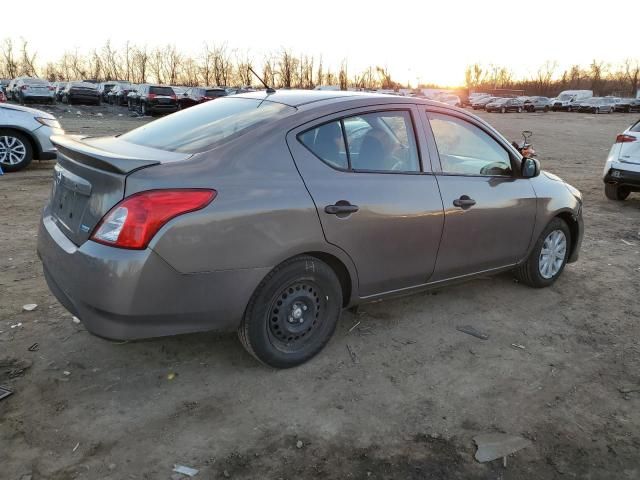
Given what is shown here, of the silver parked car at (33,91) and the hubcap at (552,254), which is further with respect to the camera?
the silver parked car at (33,91)

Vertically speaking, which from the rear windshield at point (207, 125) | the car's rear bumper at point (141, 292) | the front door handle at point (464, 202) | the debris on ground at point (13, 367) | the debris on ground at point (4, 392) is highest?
the rear windshield at point (207, 125)

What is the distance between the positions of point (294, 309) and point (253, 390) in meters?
0.53

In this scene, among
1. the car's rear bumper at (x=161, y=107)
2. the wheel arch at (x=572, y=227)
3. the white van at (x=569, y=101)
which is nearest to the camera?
the wheel arch at (x=572, y=227)

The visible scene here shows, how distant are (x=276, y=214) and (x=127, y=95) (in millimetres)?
37974

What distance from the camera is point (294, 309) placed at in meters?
3.18

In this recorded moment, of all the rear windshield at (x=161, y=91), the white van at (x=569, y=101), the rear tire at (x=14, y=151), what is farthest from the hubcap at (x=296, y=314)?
the white van at (x=569, y=101)

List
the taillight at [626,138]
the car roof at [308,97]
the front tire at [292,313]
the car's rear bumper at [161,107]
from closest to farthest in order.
Result: the front tire at [292,313] < the car roof at [308,97] < the taillight at [626,138] < the car's rear bumper at [161,107]

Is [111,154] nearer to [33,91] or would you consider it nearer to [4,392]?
[4,392]

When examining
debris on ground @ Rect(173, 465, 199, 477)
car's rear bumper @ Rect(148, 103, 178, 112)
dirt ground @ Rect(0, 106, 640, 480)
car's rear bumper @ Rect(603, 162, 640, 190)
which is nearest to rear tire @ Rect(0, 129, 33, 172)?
dirt ground @ Rect(0, 106, 640, 480)

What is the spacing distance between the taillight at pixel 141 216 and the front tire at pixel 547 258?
3.24 metres

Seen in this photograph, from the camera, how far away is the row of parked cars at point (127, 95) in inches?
1227

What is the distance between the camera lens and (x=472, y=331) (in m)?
3.95

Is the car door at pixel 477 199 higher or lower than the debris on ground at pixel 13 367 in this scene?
higher

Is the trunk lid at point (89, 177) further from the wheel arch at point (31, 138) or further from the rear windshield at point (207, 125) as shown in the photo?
the wheel arch at point (31, 138)
